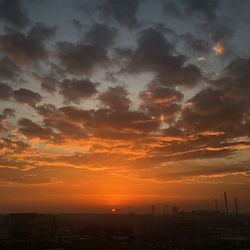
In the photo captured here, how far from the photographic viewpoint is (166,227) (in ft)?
436

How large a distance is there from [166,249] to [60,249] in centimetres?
2529

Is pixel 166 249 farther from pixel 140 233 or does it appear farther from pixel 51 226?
pixel 140 233

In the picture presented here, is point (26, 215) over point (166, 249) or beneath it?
over

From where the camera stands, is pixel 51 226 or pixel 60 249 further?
pixel 51 226

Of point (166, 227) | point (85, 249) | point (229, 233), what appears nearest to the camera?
point (85, 249)

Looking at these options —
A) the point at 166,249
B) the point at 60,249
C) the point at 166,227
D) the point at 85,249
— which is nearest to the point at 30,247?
the point at 60,249

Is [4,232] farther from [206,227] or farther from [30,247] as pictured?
[206,227]

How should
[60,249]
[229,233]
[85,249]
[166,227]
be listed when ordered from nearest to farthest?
[60,249] < [85,249] < [229,233] < [166,227]

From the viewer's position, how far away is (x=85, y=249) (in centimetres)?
7362

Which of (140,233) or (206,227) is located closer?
(206,227)

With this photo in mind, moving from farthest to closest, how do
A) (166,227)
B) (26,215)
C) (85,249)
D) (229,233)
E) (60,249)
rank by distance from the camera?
1. (166,227)
2. (229,233)
3. (26,215)
4. (85,249)
5. (60,249)

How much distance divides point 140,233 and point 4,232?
54701 mm

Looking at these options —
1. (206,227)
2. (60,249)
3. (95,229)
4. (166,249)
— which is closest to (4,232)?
(95,229)

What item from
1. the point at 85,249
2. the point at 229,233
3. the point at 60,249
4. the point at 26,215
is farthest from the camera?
the point at 229,233
